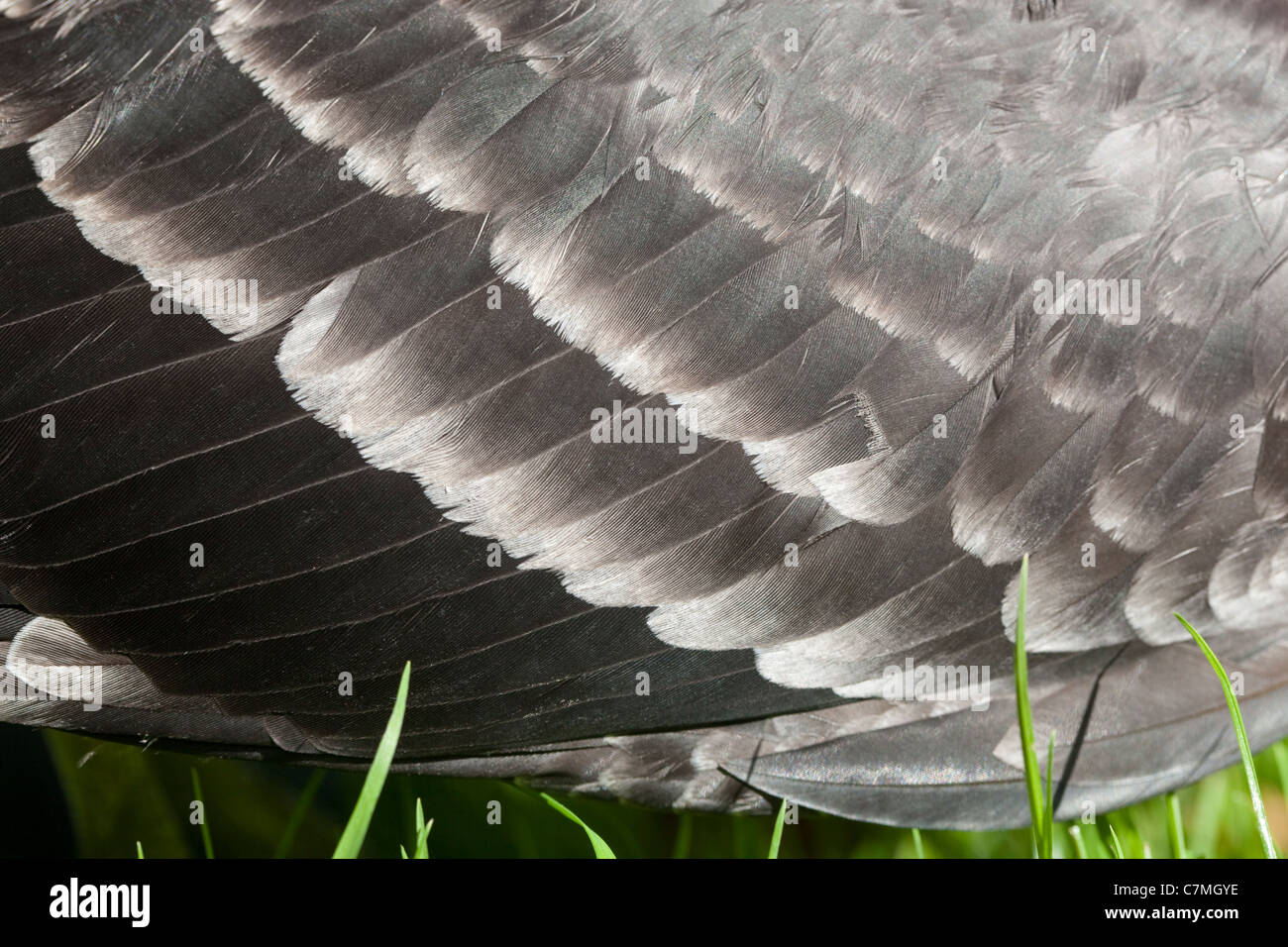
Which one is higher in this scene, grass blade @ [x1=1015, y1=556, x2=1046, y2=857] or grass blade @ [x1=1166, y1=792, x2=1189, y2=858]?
grass blade @ [x1=1015, y1=556, x2=1046, y2=857]

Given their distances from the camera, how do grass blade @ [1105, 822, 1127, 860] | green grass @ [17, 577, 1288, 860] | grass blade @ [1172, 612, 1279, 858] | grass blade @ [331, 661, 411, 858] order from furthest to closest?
green grass @ [17, 577, 1288, 860] < grass blade @ [1105, 822, 1127, 860] < grass blade @ [1172, 612, 1279, 858] < grass blade @ [331, 661, 411, 858]

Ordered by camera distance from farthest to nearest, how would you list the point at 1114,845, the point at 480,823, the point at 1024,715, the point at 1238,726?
the point at 480,823 < the point at 1114,845 < the point at 1238,726 < the point at 1024,715

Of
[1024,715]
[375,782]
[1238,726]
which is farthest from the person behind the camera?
[1238,726]

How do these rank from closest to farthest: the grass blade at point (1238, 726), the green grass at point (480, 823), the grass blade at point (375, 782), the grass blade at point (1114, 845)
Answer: the grass blade at point (375, 782) → the grass blade at point (1238, 726) → the grass blade at point (1114, 845) → the green grass at point (480, 823)

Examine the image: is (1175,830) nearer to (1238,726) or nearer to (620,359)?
Answer: (1238,726)

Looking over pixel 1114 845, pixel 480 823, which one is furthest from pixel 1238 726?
pixel 480 823

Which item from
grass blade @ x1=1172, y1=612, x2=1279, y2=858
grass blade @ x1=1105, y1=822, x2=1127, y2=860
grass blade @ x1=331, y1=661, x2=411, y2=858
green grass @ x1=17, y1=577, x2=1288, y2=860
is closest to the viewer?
grass blade @ x1=331, y1=661, x2=411, y2=858

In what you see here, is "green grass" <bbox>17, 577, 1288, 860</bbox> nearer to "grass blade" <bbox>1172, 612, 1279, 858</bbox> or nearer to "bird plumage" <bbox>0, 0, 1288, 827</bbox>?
"grass blade" <bbox>1172, 612, 1279, 858</bbox>

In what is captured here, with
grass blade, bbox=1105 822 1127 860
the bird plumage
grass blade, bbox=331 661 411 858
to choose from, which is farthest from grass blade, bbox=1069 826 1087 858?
grass blade, bbox=331 661 411 858

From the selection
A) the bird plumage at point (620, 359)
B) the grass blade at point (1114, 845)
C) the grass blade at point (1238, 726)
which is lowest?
the grass blade at point (1114, 845)

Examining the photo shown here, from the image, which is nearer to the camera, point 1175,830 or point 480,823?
point 1175,830

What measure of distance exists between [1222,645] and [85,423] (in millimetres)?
1512

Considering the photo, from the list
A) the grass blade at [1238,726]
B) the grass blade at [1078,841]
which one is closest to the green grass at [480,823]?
the grass blade at [1078,841]

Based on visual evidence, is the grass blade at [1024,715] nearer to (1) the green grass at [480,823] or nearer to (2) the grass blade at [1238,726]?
(2) the grass blade at [1238,726]
